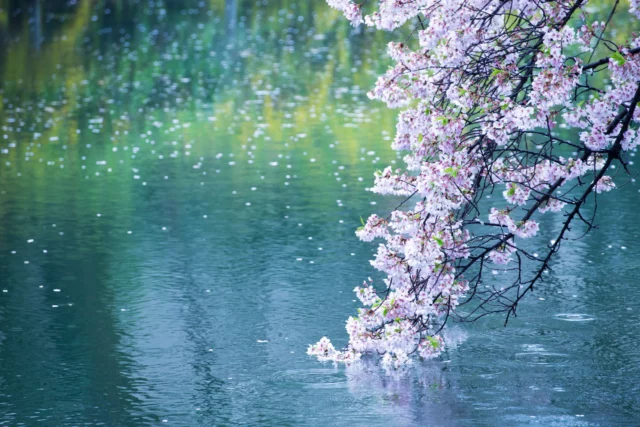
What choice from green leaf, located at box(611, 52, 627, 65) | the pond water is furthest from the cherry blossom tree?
the pond water

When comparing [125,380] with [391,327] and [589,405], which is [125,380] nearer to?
[391,327]

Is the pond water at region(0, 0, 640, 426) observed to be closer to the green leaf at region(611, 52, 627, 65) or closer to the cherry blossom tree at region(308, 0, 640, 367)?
the cherry blossom tree at region(308, 0, 640, 367)

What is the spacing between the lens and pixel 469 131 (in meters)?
10.9

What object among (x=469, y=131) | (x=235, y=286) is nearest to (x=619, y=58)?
(x=469, y=131)

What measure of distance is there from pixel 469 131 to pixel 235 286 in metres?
5.54

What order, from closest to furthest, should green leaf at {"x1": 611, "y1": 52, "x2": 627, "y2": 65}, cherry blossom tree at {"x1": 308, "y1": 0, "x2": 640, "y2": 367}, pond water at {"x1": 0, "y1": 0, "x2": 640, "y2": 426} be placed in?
green leaf at {"x1": 611, "y1": 52, "x2": 627, "y2": 65} → cherry blossom tree at {"x1": 308, "y1": 0, "x2": 640, "y2": 367} → pond water at {"x1": 0, "y1": 0, "x2": 640, "y2": 426}

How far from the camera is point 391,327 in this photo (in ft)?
37.9

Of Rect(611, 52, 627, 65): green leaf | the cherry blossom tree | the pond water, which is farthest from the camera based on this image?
the pond water

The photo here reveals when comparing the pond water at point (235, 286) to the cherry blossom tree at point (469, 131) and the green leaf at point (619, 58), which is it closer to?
the cherry blossom tree at point (469, 131)

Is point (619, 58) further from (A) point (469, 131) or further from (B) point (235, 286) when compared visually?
(B) point (235, 286)

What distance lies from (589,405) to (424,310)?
1.80m

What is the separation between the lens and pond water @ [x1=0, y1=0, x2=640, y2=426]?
11.3m

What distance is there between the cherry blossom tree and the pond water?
0.85 metres

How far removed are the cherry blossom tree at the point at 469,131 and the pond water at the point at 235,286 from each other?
849 mm
